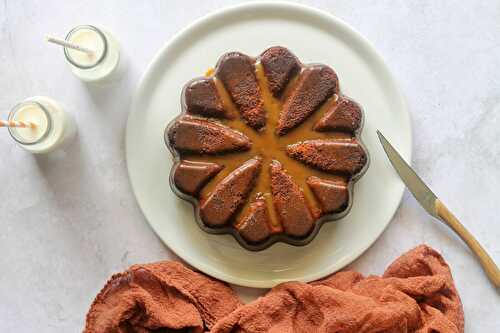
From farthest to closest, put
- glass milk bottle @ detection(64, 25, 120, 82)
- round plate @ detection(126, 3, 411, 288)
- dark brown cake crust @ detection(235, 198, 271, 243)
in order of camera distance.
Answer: round plate @ detection(126, 3, 411, 288) → glass milk bottle @ detection(64, 25, 120, 82) → dark brown cake crust @ detection(235, 198, 271, 243)

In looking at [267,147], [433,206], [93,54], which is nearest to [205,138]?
[267,147]

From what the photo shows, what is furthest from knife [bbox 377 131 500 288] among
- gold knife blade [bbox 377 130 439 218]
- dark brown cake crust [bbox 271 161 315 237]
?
dark brown cake crust [bbox 271 161 315 237]

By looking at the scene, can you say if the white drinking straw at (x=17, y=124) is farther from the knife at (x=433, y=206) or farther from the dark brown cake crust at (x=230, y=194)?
the knife at (x=433, y=206)

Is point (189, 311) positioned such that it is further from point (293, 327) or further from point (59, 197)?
point (59, 197)

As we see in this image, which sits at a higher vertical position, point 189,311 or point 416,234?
point 416,234

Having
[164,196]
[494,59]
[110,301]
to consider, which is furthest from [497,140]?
[110,301]

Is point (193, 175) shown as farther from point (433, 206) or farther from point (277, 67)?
point (433, 206)

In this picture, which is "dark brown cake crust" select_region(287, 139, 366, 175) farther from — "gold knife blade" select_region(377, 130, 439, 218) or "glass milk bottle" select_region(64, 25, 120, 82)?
"glass milk bottle" select_region(64, 25, 120, 82)

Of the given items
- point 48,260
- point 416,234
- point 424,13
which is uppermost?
point 424,13
